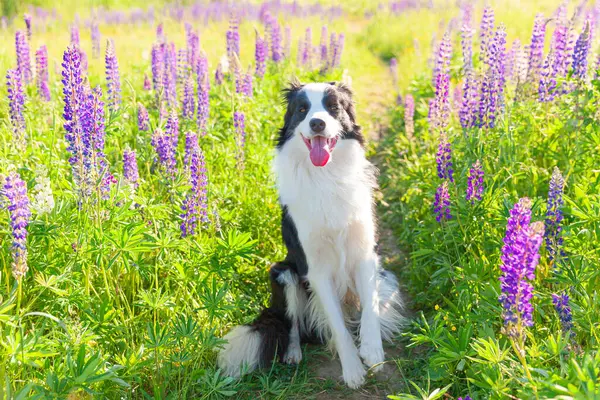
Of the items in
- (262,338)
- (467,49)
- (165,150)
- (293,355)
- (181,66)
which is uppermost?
(467,49)

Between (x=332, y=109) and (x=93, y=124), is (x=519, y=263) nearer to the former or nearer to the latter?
(x=332, y=109)

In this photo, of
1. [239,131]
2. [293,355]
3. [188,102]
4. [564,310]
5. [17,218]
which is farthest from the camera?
[188,102]

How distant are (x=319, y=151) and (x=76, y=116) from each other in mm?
1208

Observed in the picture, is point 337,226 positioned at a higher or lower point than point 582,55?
lower

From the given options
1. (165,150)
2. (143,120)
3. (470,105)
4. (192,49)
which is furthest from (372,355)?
(192,49)

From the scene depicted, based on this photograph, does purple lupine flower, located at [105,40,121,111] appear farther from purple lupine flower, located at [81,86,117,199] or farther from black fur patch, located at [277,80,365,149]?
black fur patch, located at [277,80,365,149]

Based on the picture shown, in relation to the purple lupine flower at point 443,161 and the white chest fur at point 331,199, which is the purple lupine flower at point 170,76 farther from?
the purple lupine flower at point 443,161

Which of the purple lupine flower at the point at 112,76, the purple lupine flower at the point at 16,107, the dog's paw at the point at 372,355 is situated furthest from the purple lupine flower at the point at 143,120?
the dog's paw at the point at 372,355

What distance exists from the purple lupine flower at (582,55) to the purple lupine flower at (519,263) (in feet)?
6.51

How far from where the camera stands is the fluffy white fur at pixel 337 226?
317 cm

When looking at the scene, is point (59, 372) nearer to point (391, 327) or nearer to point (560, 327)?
point (391, 327)

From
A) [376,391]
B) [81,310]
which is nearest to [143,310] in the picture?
[81,310]

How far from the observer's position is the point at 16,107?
11.5ft

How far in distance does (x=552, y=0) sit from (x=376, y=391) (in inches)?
491
